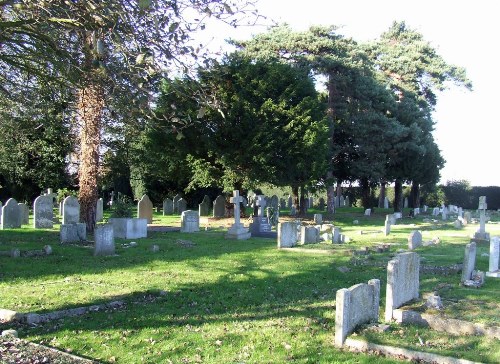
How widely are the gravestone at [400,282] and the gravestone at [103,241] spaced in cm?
884

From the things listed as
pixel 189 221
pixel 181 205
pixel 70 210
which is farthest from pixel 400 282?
pixel 181 205

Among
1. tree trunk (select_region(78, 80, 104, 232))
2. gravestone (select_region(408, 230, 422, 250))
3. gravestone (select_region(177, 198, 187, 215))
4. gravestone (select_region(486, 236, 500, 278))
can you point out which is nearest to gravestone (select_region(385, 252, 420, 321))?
gravestone (select_region(486, 236, 500, 278))

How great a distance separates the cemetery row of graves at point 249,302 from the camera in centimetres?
636

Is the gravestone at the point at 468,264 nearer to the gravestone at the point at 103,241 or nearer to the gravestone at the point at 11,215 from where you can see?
the gravestone at the point at 103,241

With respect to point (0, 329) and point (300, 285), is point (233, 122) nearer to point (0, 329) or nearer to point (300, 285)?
point (300, 285)

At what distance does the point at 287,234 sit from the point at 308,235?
1.80 m

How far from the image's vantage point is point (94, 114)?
1861cm

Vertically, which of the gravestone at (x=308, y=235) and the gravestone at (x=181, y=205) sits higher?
the gravestone at (x=181, y=205)

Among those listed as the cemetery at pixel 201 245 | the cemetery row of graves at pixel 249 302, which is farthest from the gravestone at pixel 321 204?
the cemetery row of graves at pixel 249 302

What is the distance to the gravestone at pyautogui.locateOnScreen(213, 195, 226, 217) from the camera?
1294 inches

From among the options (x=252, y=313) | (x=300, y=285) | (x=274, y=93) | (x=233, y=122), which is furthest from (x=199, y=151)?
(x=252, y=313)

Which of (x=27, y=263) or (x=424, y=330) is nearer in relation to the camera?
(x=424, y=330)

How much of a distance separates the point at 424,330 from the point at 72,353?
4.67 metres

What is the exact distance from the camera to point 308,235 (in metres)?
18.7
